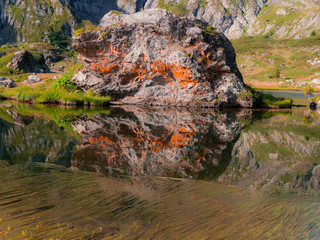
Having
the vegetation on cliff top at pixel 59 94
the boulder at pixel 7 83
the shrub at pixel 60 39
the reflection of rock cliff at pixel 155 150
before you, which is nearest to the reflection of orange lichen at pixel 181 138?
the reflection of rock cliff at pixel 155 150

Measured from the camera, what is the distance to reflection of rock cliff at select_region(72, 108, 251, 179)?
7.40 m

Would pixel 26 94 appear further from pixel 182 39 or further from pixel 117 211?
pixel 117 211

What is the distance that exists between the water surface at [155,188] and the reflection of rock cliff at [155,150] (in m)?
0.04

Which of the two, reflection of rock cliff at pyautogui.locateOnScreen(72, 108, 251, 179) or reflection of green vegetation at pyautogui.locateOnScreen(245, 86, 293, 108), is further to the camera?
reflection of green vegetation at pyautogui.locateOnScreen(245, 86, 293, 108)

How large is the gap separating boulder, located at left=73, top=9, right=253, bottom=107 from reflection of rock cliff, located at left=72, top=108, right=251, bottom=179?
15956 mm

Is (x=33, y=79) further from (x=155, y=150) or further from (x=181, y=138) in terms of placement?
(x=155, y=150)

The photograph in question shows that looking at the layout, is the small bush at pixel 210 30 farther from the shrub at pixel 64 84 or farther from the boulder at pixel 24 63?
the boulder at pixel 24 63

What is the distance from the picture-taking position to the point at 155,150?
31.6ft

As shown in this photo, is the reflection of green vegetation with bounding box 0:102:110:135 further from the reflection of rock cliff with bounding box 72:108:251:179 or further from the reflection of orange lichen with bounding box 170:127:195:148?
the reflection of orange lichen with bounding box 170:127:195:148

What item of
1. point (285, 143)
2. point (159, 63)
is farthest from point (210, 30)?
point (285, 143)

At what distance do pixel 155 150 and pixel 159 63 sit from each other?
21670mm

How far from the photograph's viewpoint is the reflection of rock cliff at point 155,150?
7.40 metres

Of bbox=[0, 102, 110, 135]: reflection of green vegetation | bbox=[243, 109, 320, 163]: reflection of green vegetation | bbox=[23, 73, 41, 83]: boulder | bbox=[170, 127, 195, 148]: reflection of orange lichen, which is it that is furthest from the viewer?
bbox=[23, 73, 41, 83]: boulder

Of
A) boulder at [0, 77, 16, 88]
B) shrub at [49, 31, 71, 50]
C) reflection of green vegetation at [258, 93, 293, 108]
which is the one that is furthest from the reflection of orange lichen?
shrub at [49, 31, 71, 50]
